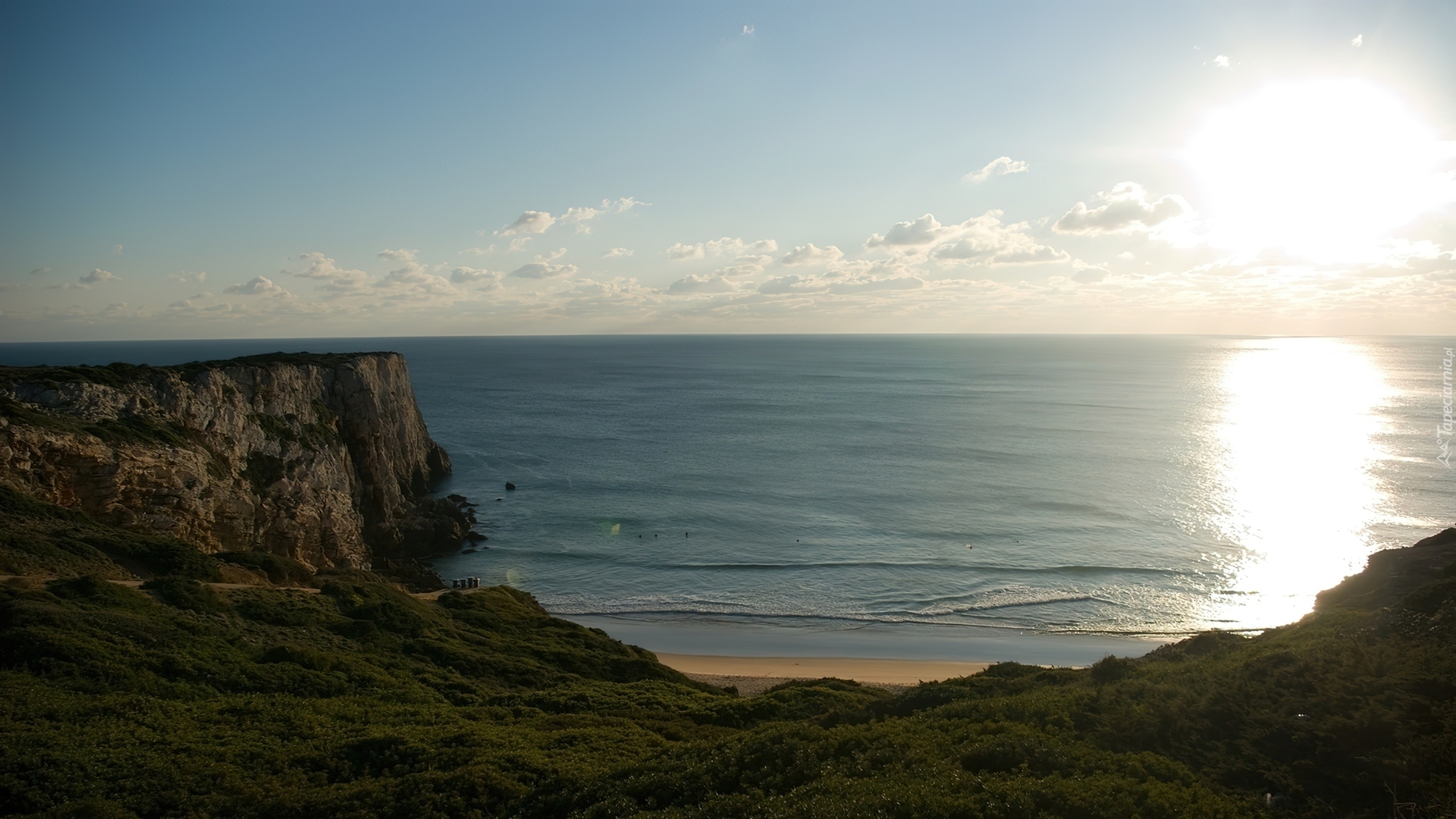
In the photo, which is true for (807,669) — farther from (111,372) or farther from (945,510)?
(111,372)

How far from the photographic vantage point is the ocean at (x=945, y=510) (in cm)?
3788

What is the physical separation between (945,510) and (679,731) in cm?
3982

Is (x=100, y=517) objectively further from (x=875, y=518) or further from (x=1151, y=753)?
(x=875, y=518)

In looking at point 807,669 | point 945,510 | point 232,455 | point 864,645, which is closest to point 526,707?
point 807,669

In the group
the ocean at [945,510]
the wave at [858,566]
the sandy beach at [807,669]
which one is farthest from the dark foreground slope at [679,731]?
the wave at [858,566]

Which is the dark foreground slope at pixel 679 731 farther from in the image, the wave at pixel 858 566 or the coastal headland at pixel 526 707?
the wave at pixel 858 566

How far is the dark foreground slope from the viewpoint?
33.7 feet

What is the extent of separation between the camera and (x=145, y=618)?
54.2 feet

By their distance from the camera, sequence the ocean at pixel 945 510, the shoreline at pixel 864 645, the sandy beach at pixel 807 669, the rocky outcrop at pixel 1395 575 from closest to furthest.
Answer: the rocky outcrop at pixel 1395 575, the sandy beach at pixel 807 669, the shoreline at pixel 864 645, the ocean at pixel 945 510

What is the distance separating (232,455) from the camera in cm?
3366

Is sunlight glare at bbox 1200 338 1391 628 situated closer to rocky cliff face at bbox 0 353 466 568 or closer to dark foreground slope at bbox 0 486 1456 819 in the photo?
dark foreground slope at bbox 0 486 1456 819

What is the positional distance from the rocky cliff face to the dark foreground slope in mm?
7928

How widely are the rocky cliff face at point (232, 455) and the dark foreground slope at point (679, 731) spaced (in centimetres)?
793

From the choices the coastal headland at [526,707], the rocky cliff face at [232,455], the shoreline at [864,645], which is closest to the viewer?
the coastal headland at [526,707]
